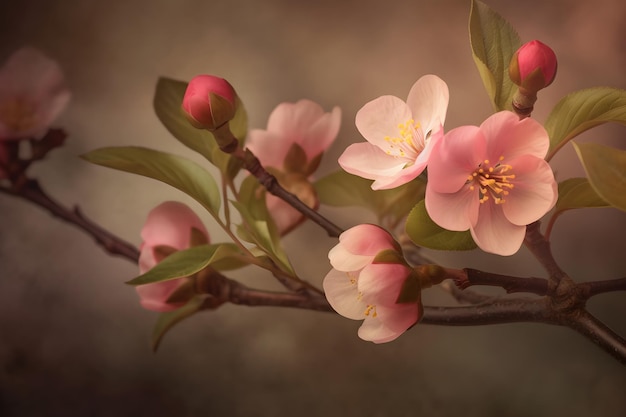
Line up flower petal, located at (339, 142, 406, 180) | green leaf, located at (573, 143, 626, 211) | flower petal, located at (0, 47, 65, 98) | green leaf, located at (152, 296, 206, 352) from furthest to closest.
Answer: flower petal, located at (0, 47, 65, 98), green leaf, located at (152, 296, 206, 352), flower petal, located at (339, 142, 406, 180), green leaf, located at (573, 143, 626, 211)

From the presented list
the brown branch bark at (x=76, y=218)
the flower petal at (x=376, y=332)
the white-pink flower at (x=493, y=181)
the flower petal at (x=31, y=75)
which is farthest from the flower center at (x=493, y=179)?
the flower petal at (x=31, y=75)

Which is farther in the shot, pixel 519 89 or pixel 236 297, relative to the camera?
pixel 236 297

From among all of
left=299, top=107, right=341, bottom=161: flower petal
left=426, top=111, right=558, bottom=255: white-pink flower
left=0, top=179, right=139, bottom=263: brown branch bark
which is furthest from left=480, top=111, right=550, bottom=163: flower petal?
left=0, top=179, right=139, bottom=263: brown branch bark

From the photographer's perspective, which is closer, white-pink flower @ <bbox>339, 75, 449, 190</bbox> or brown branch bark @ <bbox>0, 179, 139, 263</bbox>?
white-pink flower @ <bbox>339, 75, 449, 190</bbox>

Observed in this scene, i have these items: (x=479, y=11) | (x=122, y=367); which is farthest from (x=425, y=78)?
(x=122, y=367)

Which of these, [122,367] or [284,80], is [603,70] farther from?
[122,367]

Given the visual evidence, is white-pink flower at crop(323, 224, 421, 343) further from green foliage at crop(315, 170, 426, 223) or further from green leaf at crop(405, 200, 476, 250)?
green foliage at crop(315, 170, 426, 223)
